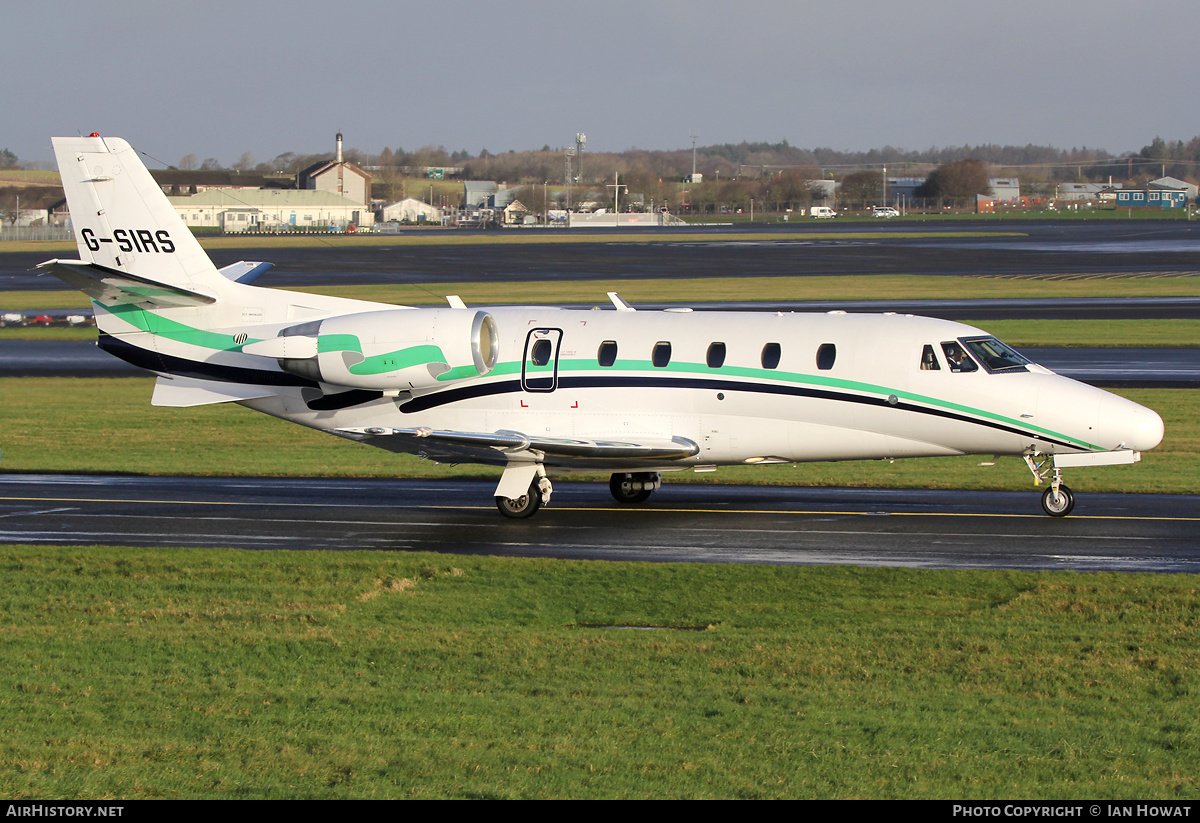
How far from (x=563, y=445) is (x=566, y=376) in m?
1.52

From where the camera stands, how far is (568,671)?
43.2 ft

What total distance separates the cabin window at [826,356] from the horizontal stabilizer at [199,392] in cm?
1050

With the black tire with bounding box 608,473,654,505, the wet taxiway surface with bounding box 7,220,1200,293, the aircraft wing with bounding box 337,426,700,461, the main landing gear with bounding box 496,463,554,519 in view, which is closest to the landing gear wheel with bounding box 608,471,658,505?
the black tire with bounding box 608,473,654,505

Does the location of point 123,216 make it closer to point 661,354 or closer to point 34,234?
point 661,354

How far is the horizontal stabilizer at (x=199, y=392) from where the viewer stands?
24750 mm

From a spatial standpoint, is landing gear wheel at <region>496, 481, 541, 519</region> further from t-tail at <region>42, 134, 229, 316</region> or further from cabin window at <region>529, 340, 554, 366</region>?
t-tail at <region>42, 134, 229, 316</region>

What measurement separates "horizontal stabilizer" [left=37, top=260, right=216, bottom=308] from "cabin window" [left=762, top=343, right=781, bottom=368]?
10838 millimetres

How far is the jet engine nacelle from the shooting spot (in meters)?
23.0

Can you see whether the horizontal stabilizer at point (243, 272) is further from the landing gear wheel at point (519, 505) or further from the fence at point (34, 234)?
the fence at point (34, 234)

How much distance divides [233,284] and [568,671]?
14.8m

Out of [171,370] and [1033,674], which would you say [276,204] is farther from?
[1033,674]

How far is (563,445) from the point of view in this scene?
22609mm

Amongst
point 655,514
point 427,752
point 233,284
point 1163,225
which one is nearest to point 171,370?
point 233,284

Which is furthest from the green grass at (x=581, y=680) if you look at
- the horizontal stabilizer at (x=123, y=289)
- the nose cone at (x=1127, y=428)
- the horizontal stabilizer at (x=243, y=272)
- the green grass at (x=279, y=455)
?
the green grass at (x=279, y=455)
